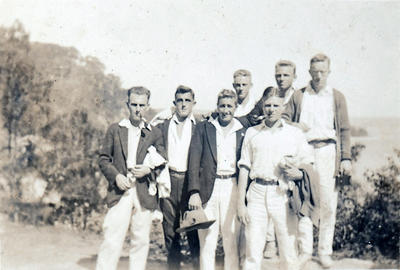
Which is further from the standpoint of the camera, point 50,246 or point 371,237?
point 371,237

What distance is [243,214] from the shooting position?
4.55 meters

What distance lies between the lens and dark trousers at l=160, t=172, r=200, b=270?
190 inches

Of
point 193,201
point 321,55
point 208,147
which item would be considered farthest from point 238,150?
point 321,55

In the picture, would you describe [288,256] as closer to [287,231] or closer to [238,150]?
[287,231]

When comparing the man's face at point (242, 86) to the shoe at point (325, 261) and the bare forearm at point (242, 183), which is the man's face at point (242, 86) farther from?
the shoe at point (325, 261)

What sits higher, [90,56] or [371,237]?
[90,56]

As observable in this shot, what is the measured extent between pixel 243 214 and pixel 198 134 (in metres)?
0.97

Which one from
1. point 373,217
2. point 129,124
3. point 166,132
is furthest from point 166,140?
point 373,217

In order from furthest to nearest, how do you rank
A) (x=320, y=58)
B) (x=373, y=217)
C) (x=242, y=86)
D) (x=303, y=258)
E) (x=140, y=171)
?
(x=373, y=217), (x=320, y=58), (x=242, y=86), (x=303, y=258), (x=140, y=171)

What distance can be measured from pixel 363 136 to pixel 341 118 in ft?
2.12

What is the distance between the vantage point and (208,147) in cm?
475

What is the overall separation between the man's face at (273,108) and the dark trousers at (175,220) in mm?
1138

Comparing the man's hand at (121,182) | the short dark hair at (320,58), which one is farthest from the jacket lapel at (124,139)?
the short dark hair at (320,58)

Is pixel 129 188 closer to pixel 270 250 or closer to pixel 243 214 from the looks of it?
pixel 243 214
